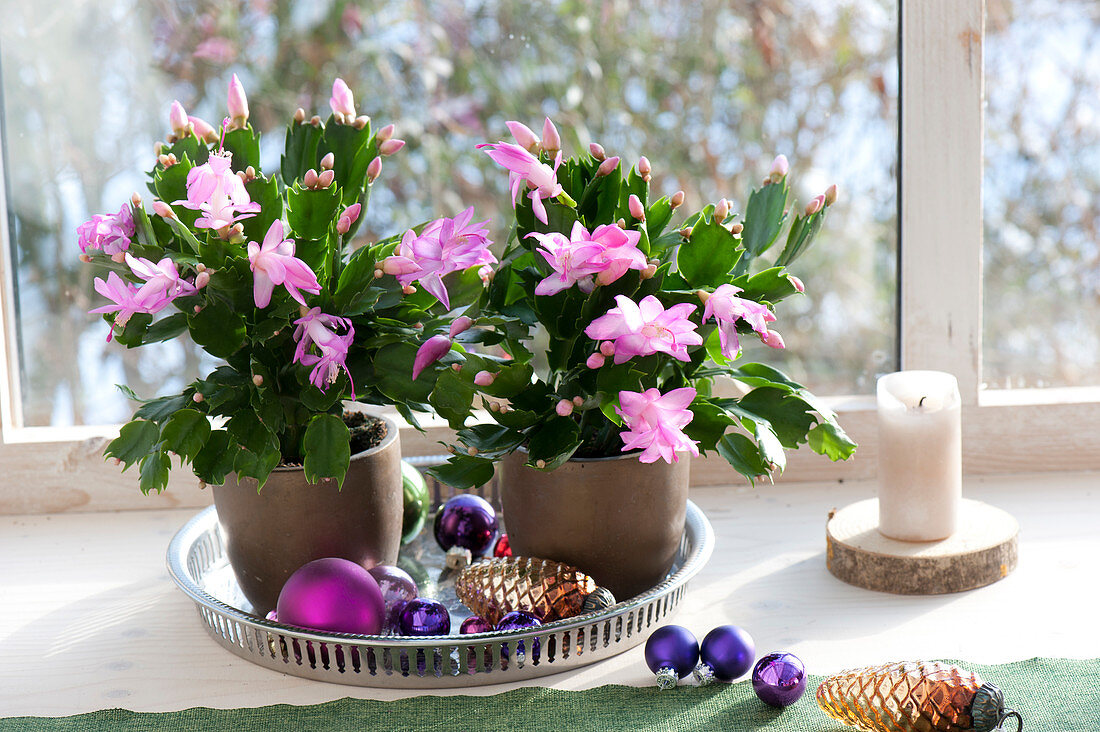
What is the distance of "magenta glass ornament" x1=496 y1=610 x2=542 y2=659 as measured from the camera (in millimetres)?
778

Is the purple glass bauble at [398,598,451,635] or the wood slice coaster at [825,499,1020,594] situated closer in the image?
the purple glass bauble at [398,598,451,635]

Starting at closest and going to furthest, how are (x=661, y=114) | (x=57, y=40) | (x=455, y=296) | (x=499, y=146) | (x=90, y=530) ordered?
(x=499, y=146) < (x=455, y=296) < (x=90, y=530) < (x=57, y=40) < (x=661, y=114)

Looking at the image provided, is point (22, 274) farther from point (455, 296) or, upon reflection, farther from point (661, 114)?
point (661, 114)

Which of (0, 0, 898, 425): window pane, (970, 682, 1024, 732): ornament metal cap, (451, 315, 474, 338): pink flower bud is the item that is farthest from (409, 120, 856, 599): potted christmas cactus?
(0, 0, 898, 425): window pane

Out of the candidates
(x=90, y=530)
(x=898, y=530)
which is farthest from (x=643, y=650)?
(x=90, y=530)

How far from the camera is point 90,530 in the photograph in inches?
46.1

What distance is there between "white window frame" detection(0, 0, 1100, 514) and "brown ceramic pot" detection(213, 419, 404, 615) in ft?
1.18

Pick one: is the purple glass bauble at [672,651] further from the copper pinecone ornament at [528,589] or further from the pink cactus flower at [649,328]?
the pink cactus flower at [649,328]

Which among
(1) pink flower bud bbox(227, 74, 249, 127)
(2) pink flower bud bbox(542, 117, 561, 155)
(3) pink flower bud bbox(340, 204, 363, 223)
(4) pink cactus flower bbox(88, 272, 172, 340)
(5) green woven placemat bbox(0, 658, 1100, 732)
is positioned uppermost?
(1) pink flower bud bbox(227, 74, 249, 127)

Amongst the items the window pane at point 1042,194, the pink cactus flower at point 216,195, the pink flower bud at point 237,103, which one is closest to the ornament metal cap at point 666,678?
the pink cactus flower at point 216,195

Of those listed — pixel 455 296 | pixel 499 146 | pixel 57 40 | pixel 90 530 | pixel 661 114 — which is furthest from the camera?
pixel 661 114

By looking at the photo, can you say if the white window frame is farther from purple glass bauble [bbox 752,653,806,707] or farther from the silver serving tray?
purple glass bauble [bbox 752,653,806,707]

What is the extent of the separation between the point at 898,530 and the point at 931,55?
0.59 metres

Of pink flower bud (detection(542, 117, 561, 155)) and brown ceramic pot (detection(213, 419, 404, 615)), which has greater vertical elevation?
pink flower bud (detection(542, 117, 561, 155))
